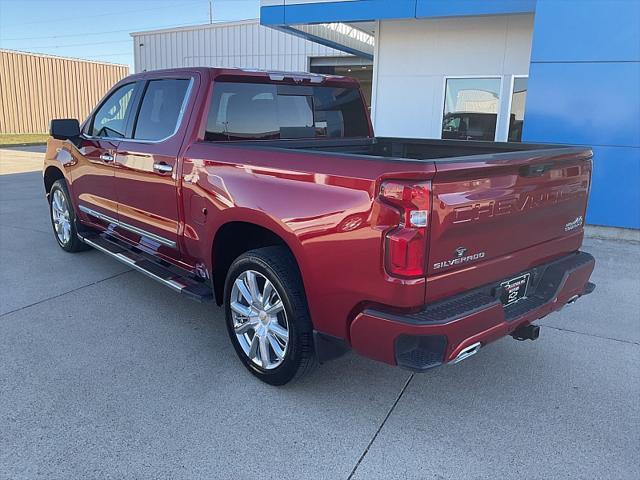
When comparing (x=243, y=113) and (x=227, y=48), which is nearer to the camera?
(x=243, y=113)

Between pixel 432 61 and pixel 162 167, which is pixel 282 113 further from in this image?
pixel 432 61

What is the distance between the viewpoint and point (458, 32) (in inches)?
366

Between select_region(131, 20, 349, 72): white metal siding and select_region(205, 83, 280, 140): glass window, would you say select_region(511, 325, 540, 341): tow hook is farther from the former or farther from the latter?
select_region(131, 20, 349, 72): white metal siding

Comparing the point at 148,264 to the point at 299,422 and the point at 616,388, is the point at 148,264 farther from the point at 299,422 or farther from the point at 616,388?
the point at 616,388

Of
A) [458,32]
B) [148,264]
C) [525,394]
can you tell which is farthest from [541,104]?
[148,264]

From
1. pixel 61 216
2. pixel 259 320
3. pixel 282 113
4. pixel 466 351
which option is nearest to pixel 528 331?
pixel 466 351

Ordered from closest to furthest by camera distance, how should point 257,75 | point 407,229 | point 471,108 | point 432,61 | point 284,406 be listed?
point 407,229 → point 284,406 → point 257,75 → point 471,108 → point 432,61

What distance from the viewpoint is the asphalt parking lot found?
264cm

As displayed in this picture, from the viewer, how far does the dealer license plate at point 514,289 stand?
2936 mm

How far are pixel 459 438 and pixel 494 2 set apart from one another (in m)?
7.07

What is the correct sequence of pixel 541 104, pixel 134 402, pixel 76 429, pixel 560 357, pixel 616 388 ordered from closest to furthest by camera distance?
pixel 76 429 < pixel 134 402 < pixel 616 388 < pixel 560 357 < pixel 541 104

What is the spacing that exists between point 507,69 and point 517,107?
0.68 m

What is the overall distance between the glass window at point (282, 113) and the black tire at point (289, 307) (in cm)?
114

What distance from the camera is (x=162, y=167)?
3.93 m
